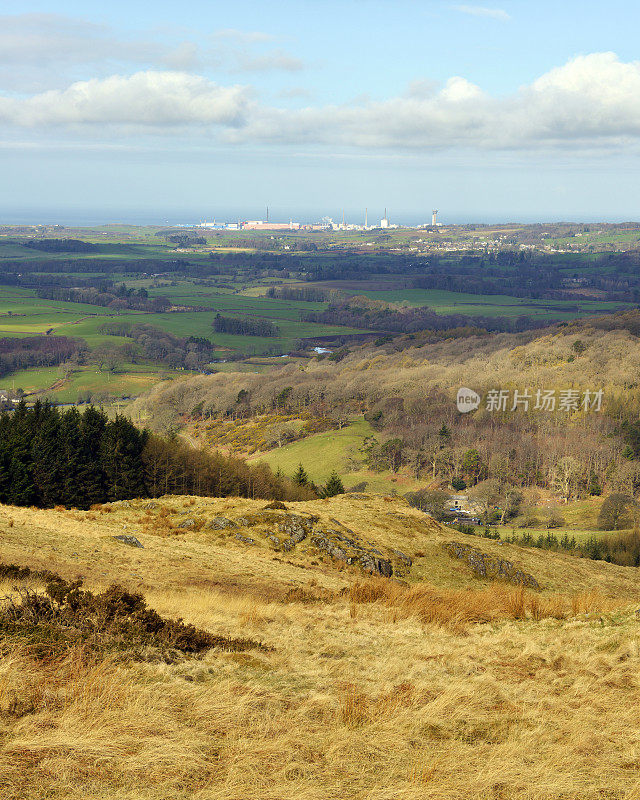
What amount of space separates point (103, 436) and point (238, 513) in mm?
18106

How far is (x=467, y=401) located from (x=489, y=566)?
106307 mm

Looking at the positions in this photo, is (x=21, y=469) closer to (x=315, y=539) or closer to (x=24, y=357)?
(x=315, y=539)

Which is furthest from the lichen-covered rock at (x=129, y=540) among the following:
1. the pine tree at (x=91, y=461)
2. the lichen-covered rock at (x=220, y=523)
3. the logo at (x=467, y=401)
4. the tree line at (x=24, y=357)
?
the tree line at (x=24, y=357)

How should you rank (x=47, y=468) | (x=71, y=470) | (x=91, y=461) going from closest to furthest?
(x=47, y=468) → (x=71, y=470) → (x=91, y=461)

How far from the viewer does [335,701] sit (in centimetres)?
1177

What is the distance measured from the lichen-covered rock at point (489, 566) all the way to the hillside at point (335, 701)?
559 inches

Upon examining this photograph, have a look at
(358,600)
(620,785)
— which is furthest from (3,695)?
(358,600)

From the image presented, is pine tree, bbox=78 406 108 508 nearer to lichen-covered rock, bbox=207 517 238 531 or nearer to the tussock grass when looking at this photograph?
lichen-covered rock, bbox=207 517 238 531

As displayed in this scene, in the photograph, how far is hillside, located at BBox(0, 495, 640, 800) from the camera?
8.91m

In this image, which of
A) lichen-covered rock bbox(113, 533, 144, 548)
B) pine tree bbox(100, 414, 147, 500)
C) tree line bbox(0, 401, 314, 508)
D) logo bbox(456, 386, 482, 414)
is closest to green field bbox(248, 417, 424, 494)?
logo bbox(456, 386, 482, 414)

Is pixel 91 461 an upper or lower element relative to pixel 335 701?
lower

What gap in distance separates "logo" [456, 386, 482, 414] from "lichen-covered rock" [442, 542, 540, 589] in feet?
327

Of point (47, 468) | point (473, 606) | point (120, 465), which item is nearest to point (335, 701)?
point (473, 606)

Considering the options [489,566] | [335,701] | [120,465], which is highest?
[335,701]
